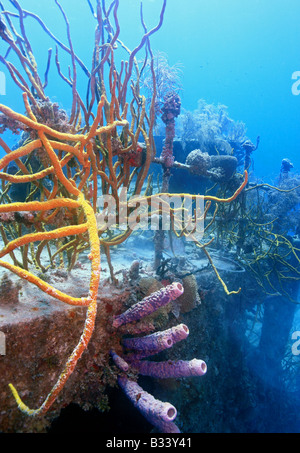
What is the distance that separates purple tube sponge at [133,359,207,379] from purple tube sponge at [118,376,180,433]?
6.9 inches

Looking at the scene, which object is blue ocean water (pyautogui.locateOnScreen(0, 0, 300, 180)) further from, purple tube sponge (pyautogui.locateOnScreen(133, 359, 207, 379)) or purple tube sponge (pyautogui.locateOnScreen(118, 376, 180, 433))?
purple tube sponge (pyautogui.locateOnScreen(118, 376, 180, 433))

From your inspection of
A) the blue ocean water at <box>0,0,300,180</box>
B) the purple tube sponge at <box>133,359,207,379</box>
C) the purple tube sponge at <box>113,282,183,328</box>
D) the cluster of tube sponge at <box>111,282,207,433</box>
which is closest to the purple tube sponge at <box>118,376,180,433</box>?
the cluster of tube sponge at <box>111,282,207,433</box>

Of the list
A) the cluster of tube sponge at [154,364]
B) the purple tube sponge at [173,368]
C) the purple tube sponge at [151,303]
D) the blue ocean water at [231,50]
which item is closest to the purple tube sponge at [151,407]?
the cluster of tube sponge at [154,364]

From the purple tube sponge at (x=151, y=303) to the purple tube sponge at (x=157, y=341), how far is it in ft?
0.65

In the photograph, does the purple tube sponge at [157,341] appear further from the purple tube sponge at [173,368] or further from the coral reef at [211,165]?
the coral reef at [211,165]

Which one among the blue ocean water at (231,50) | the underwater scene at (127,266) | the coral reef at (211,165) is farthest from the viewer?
the blue ocean water at (231,50)

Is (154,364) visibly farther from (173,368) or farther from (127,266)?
(127,266)

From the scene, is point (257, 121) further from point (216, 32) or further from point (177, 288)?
point (177, 288)

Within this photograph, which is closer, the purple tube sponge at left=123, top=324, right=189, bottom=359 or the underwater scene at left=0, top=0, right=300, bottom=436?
the underwater scene at left=0, top=0, right=300, bottom=436

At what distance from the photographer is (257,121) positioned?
86.2 m

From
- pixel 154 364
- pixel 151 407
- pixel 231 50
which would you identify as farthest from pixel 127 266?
pixel 231 50

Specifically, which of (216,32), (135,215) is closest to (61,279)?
(135,215)

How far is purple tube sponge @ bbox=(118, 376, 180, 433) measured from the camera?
5.27 ft

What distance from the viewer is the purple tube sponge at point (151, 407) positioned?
5.27 ft
